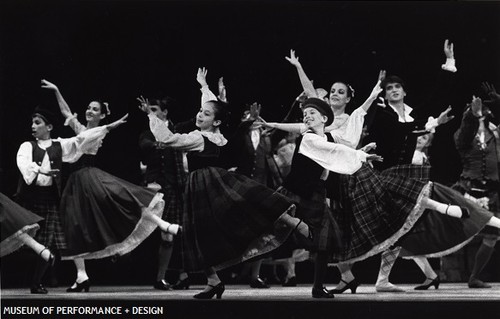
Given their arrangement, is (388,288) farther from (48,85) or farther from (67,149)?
(48,85)

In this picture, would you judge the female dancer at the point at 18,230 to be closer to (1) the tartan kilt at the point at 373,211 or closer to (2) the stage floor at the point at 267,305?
(2) the stage floor at the point at 267,305

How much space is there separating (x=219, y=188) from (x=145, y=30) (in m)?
1.82

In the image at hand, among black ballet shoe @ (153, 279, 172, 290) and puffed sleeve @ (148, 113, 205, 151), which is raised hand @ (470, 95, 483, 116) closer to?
puffed sleeve @ (148, 113, 205, 151)

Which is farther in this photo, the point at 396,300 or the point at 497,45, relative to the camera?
the point at 497,45

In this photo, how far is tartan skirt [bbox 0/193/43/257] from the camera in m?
7.01

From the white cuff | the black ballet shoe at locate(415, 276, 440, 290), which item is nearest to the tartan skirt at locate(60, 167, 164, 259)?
the black ballet shoe at locate(415, 276, 440, 290)

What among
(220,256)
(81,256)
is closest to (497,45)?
(220,256)

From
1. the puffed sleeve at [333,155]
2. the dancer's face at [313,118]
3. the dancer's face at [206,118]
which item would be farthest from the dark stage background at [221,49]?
the puffed sleeve at [333,155]

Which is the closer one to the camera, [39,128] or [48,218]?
[48,218]

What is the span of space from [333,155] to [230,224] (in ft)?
2.80

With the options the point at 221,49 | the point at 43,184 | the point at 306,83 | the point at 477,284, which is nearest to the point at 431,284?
the point at 477,284

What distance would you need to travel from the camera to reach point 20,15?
751cm

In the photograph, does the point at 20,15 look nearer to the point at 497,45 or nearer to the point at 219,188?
the point at 219,188

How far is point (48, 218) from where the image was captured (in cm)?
738
